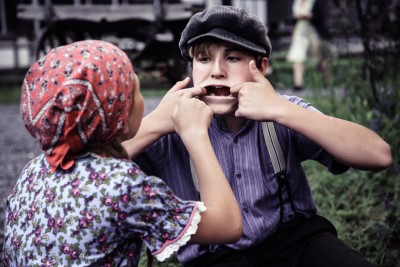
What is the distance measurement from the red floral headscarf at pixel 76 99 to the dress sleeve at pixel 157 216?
0.14 metres

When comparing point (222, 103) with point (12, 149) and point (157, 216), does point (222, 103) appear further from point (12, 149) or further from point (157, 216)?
point (12, 149)

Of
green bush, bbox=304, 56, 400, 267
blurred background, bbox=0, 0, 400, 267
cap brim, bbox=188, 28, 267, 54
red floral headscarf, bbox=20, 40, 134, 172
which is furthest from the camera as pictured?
blurred background, bbox=0, 0, 400, 267

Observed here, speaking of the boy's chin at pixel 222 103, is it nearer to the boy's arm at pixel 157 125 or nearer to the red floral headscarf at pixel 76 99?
the boy's arm at pixel 157 125

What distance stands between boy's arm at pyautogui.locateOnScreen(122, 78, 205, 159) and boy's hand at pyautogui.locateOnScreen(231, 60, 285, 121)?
0.13 m

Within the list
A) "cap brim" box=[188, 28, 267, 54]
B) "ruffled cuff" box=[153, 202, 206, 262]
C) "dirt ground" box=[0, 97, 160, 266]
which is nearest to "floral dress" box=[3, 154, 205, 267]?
"ruffled cuff" box=[153, 202, 206, 262]

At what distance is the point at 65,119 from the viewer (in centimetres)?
126

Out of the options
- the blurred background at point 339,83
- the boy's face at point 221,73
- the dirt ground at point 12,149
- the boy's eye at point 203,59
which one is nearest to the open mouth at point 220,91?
the boy's face at point 221,73

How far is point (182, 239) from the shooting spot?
1284mm

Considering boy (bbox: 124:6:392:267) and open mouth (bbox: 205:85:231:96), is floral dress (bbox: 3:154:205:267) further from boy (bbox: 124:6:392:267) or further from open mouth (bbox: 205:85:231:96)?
open mouth (bbox: 205:85:231:96)

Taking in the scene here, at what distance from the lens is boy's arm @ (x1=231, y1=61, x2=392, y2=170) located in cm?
158

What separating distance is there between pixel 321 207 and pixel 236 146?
145cm

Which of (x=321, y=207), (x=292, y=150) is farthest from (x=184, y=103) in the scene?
(x=321, y=207)

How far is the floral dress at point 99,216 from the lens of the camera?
4.16 ft

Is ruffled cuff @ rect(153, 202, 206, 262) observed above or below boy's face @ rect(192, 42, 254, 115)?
below
